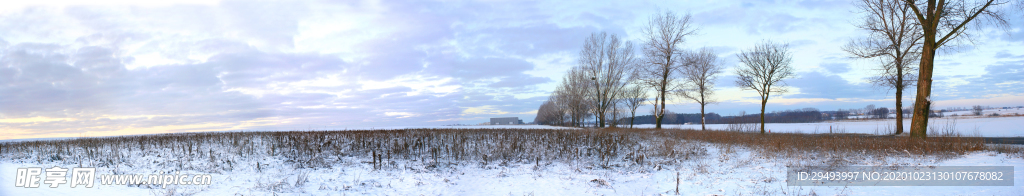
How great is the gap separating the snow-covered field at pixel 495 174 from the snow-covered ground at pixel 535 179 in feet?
0.06

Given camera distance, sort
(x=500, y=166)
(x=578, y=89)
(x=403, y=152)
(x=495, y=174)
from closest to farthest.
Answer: (x=495, y=174), (x=500, y=166), (x=403, y=152), (x=578, y=89)

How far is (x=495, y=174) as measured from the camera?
985cm

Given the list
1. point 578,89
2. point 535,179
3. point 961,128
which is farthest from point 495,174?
point 961,128

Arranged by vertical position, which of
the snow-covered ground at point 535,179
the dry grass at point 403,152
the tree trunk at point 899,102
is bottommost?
the snow-covered ground at point 535,179

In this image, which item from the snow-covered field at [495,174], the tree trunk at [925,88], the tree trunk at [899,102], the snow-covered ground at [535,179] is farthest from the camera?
the tree trunk at [899,102]

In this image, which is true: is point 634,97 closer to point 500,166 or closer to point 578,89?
point 578,89

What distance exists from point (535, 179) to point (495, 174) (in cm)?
108

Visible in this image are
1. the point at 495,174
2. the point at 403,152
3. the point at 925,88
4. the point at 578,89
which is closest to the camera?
the point at 495,174

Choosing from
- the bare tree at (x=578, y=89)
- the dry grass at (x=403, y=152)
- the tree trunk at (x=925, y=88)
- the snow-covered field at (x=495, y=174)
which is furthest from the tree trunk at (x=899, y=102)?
the bare tree at (x=578, y=89)

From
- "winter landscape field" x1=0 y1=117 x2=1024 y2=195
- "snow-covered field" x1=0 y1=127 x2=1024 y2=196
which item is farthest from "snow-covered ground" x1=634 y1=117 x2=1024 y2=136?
"snow-covered field" x1=0 y1=127 x2=1024 y2=196

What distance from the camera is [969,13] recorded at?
12.6 m

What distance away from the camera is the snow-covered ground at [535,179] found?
23.0 feet

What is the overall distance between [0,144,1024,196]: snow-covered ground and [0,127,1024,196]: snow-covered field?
2 centimetres

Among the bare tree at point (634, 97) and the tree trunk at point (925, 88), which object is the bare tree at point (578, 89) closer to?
the bare tree at point (634, 97)
